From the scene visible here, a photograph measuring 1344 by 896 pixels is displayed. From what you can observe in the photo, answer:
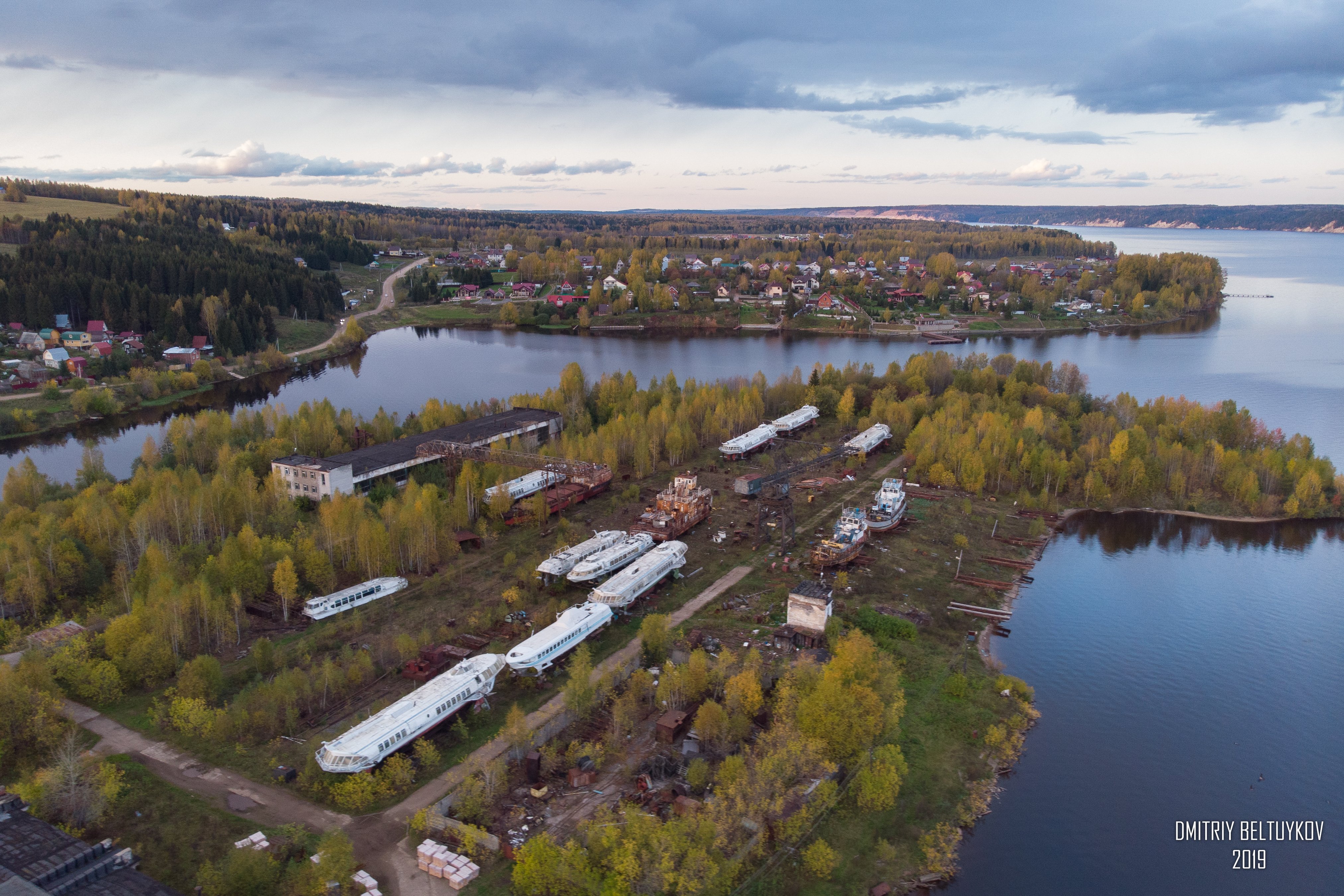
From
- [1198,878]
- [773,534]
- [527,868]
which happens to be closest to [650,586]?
[773,534]

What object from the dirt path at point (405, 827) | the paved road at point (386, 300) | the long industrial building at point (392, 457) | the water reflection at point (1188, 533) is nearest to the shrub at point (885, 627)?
the dirt path at point (405, 827)

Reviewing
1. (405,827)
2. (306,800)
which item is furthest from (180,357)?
(405,827)

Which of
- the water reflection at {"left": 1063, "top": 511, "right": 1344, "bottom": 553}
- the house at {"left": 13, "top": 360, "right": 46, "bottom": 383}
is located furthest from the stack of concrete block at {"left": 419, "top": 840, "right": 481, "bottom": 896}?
the house at {"left": 13, "top": 360, "right": 46, "bottom": 383}

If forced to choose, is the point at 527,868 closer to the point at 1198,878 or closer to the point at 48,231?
the point at 1198,878

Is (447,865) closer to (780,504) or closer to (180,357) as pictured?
(780,504)

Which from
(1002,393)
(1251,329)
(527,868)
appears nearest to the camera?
(527,868)

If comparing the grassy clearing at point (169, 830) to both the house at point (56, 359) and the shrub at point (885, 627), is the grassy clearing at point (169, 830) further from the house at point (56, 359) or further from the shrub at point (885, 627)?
the house at point (56, 359)

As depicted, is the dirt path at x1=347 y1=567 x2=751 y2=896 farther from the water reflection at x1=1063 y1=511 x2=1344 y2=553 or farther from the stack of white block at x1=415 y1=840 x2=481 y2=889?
the water reflection at x1=1063 y1=511 x2=1344 y2=553

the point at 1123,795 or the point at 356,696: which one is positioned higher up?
the point at 356,696
